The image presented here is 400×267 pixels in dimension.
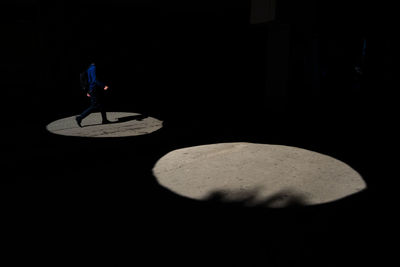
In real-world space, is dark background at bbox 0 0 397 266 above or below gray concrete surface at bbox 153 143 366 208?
above

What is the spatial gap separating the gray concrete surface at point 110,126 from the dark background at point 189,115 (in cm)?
39

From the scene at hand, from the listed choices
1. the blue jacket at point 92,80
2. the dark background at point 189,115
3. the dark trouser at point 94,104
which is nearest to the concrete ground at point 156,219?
the dark background at point 189,115

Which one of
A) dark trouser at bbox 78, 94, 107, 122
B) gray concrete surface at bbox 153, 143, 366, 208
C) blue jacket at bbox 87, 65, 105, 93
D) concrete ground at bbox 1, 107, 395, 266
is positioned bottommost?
gray concrete surface at bbox 153, 143, 366, 208

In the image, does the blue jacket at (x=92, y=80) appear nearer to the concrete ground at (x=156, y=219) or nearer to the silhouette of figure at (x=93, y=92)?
the silhouette of figure at (x=93, y=92)

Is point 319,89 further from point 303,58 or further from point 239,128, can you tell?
point 239,128

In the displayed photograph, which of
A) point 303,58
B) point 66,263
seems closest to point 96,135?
point 66,263

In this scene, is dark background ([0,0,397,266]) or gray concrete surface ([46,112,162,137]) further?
gray concrete surface ([46,112,162,137])

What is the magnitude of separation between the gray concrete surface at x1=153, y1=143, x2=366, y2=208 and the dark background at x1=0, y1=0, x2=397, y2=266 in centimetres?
23

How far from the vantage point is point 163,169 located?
442 cm

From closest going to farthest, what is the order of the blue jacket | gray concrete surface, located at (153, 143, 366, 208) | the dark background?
the dark background, gray concrete surface, located at (153, 143, 366, 208), the blue jacket

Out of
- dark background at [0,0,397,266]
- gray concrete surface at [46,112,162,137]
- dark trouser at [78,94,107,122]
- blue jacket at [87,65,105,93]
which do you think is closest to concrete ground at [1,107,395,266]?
dark background at [0,0,397,266]

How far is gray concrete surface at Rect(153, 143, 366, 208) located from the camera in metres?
3.56

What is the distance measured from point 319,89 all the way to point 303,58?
1.29 meters

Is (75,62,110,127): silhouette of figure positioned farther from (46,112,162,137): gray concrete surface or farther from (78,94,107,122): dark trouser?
(46,112,162,137): gray concrete surface
